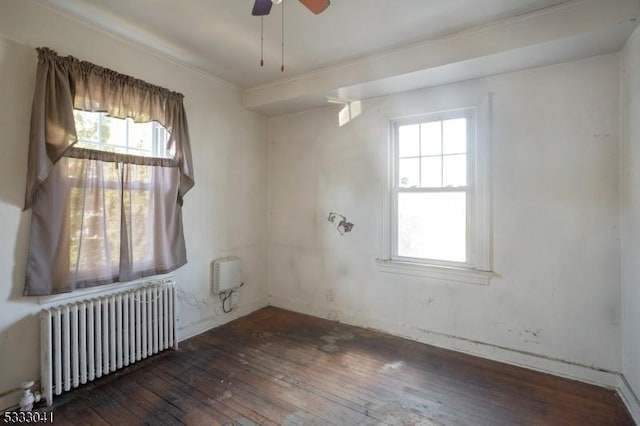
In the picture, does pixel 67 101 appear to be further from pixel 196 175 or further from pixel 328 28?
pixel 328 28

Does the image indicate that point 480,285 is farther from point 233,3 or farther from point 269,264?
point 233,3

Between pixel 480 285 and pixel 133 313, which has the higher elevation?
pixel 480 285

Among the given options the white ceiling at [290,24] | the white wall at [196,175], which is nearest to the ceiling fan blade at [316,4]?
the white ceiling at [290,24]

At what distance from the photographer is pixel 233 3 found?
2191 mm

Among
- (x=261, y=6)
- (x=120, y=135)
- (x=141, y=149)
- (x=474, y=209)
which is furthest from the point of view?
(x=474, y=209)

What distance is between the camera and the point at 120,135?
8.71 feet

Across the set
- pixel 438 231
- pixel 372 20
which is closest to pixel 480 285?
pixel 438 231

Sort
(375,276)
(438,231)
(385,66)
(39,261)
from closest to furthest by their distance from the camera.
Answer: (39,261) → (385,66) → (438,231) → (375,276)

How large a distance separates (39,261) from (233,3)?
229cm

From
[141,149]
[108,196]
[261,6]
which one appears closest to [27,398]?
[108,196]

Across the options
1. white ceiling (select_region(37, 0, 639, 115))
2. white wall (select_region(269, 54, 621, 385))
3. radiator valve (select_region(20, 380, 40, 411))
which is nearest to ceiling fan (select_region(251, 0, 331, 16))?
white ceiling (select_region(37, 0, 639, 115))

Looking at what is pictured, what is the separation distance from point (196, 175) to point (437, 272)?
8.94 ft

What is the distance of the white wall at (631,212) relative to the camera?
208cm

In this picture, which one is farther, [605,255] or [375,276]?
[375,276]
